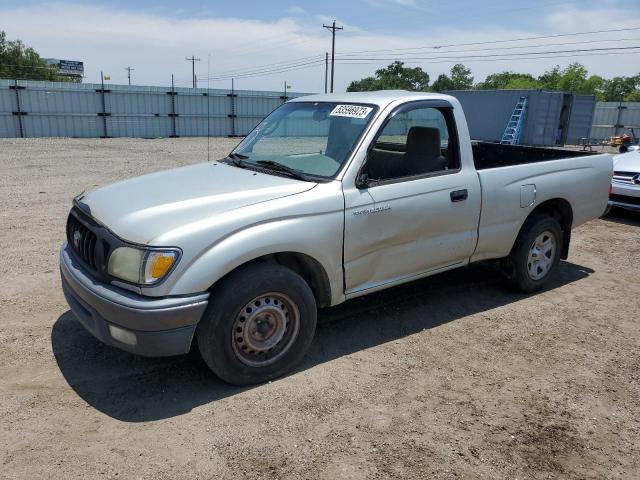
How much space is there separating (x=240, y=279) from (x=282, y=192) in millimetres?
688

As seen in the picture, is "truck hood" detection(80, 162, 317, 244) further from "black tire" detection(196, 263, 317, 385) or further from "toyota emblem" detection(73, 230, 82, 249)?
"black tire" detection(196, 263, 317, 385)

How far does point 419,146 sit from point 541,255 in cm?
191

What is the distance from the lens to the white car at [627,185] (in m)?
8.76

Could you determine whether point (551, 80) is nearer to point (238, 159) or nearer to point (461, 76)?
point (461, 76)

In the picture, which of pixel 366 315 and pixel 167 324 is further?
pixel 366 315

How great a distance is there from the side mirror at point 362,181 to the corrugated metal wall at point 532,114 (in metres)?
22.0

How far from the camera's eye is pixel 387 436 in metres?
3.17

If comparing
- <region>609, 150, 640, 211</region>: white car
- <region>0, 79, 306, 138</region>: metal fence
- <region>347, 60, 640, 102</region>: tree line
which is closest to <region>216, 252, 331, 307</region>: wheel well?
<region>609, 150, 640, 211</region>: white car

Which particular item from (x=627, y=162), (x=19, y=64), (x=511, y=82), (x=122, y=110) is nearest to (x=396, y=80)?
(x=511, y=82)

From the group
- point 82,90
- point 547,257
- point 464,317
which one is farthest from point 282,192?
point 82,90

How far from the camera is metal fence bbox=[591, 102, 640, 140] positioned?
29.1 metres

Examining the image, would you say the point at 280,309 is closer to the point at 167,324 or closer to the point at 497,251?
the point at 167,324

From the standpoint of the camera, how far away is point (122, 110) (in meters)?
26.2

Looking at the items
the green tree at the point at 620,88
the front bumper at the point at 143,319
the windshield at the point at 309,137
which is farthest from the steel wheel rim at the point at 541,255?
the green tree at the point at 620,88
